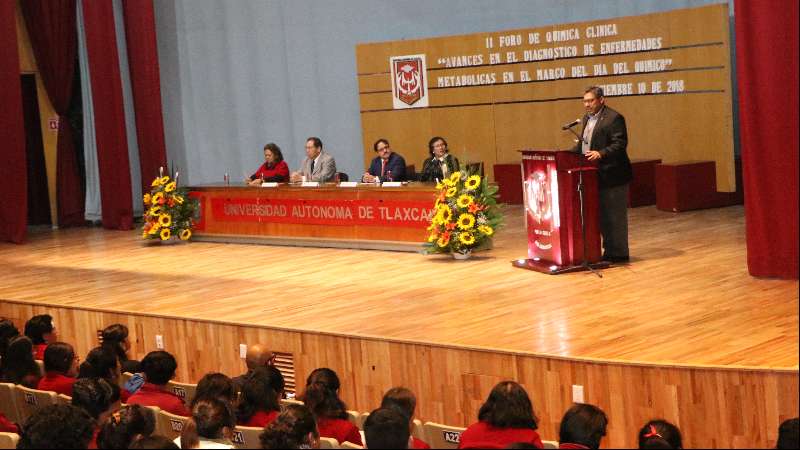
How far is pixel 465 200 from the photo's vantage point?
29.8 ft

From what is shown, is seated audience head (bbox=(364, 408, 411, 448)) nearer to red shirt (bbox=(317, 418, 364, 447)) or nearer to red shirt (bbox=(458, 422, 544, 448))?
red shirt (bbox=(458, 422, 544, 448))

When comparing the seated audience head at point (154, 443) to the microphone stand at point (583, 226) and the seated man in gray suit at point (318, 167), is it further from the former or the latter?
the seated man in gray suit at point (318, 167)

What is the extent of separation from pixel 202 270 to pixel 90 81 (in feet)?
16.1

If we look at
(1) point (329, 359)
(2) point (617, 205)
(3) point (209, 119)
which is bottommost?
(1) point (329, 359)

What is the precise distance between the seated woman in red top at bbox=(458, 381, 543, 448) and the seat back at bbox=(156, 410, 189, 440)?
1.36 m

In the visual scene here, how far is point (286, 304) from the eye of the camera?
25.4 ft

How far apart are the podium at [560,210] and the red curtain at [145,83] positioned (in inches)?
268

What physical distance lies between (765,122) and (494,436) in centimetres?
406

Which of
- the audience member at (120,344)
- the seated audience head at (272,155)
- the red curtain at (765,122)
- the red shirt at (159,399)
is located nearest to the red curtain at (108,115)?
the seated audience head at (272,155)

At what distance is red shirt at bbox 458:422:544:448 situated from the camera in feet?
12.6

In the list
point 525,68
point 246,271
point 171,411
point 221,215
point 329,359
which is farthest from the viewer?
point 525,68

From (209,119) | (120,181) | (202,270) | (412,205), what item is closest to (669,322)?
(412,205)

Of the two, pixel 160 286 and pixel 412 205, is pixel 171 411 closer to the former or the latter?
pixel 160 286

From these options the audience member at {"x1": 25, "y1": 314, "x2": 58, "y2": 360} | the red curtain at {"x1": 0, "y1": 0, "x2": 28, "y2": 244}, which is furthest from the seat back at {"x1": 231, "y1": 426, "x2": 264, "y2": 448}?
the red curtain at {"x1": 0, "y1": 0, "x2": 28, "y2": 244}
